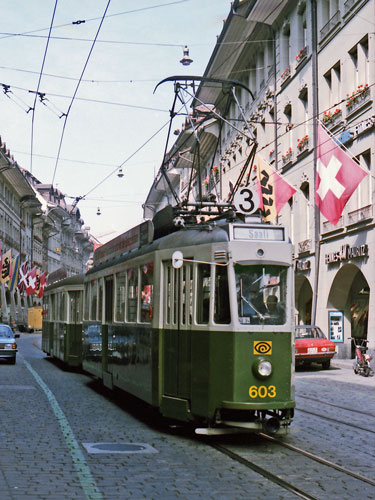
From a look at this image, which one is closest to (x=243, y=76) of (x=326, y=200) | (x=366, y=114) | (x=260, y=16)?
(x=260, y=16)

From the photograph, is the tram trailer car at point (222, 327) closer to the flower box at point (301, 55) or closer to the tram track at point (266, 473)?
the tram track at point (266, 473)

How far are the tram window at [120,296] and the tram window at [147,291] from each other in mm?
1411

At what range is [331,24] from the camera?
28.4 m

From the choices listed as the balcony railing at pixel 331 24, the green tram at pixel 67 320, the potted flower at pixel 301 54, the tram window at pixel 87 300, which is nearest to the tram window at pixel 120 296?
the tram window at pixel 87 300

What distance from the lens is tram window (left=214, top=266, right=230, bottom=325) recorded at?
9398mm

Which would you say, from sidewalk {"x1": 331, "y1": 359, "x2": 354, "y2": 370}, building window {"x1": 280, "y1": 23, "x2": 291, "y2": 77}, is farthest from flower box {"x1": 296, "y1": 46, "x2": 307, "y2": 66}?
sidewalk {"x1": 331, "y1": 359, "x2": 354, "y2": 370}

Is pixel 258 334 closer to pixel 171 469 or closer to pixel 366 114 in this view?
pixel 171 469

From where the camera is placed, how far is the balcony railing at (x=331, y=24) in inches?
1085

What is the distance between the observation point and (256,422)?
924 centimetres

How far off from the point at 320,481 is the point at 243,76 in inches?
1438

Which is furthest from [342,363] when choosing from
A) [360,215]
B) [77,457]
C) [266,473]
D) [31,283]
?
[31,283]

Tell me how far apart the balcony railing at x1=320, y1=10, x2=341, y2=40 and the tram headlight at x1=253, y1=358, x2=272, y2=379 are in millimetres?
20640

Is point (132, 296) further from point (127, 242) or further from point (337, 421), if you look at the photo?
point (337, 421)

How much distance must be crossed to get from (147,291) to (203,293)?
1.66 m
